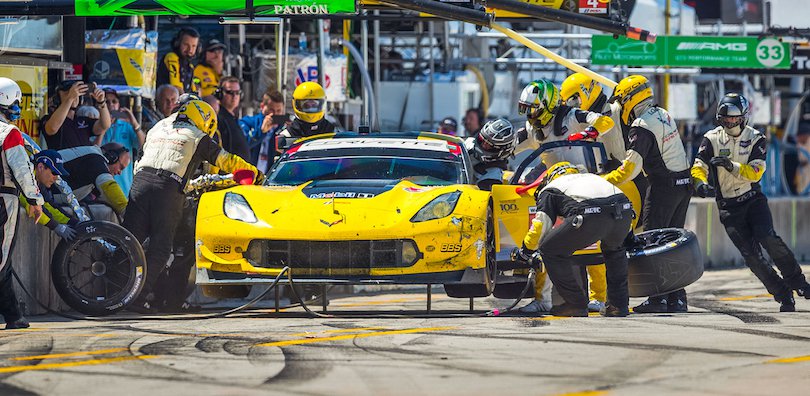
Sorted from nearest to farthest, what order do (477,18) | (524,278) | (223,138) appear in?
(524,278) < (477,18) < (223,138)

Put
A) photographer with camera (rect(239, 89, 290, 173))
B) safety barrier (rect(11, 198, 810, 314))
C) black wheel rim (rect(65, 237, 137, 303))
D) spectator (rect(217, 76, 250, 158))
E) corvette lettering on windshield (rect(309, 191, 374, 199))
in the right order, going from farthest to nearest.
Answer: safety barrier (rect(11, 198, 810, 314))
photographer with camera (rect(239, 89, 290, 173))
spectator (rect(217, 76, 250, 158))
black wheel rim (rect(65, 237, 137, 303))
corvette lettering on windshield (rect(309, 191, 374, 199))

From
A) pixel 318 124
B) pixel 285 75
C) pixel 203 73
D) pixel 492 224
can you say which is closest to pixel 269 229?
pixel 492 224

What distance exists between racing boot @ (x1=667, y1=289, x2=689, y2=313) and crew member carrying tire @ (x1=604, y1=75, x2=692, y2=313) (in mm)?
56

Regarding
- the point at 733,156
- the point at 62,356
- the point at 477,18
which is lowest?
the point at 62,356

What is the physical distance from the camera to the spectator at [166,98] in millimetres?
15109

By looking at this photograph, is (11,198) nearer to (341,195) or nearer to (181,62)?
(341,195)

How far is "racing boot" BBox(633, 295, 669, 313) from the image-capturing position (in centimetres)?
1228

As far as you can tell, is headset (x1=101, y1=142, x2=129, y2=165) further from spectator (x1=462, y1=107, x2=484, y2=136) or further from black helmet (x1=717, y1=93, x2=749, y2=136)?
spectator (x1=462, y1=107, x2=484, y2=136)

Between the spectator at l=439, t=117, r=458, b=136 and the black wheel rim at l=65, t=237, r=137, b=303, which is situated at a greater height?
the spectator at l=439, t=117, r=458, b=136

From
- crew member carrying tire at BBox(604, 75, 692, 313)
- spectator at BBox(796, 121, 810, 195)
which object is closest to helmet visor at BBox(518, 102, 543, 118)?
crew member carrying tire at BBox(604, 75, 692, 313)

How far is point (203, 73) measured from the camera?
651 inches

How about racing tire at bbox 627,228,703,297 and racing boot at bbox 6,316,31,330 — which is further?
racing tire at bbox 627,228,703,297

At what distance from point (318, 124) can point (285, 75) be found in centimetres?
383

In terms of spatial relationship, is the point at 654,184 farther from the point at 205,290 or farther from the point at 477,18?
the point at 205,290
